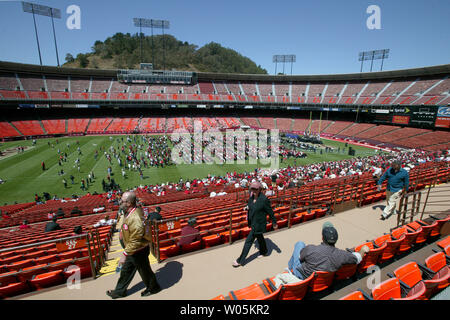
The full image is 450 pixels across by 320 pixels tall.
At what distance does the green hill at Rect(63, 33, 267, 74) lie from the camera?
10500 cm

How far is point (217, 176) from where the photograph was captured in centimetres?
2406

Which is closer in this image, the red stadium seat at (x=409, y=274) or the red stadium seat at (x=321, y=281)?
the red stadium seat at (x=321, y=281)

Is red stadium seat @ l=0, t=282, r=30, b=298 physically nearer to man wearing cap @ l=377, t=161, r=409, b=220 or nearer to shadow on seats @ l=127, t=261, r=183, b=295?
shadow on seats @ l=127, t=261, r=183, b=295

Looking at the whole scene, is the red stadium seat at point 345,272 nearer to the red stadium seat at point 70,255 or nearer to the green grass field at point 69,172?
the red stadium seat at point 70,255

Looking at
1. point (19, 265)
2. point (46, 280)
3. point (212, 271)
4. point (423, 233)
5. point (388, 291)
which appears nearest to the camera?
point (388, 291)

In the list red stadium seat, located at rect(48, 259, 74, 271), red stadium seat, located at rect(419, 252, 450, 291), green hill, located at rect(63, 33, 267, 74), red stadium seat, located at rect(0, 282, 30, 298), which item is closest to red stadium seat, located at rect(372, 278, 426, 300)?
red stadium seat, located at rect(419, 252, 450, 291)

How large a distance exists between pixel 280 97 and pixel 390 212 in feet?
198

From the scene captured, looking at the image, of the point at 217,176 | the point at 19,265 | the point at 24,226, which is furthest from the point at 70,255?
the point at 217,176

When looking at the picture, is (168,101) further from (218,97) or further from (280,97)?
(280,97)

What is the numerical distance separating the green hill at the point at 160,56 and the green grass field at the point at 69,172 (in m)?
72.6

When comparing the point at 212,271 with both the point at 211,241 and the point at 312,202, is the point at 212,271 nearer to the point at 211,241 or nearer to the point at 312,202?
the point at 211,241

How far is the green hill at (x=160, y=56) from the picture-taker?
4134 inches

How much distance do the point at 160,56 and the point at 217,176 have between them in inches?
4424

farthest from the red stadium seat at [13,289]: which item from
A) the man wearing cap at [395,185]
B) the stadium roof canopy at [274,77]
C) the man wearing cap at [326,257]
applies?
the stadium roof canopy at [274,77]
